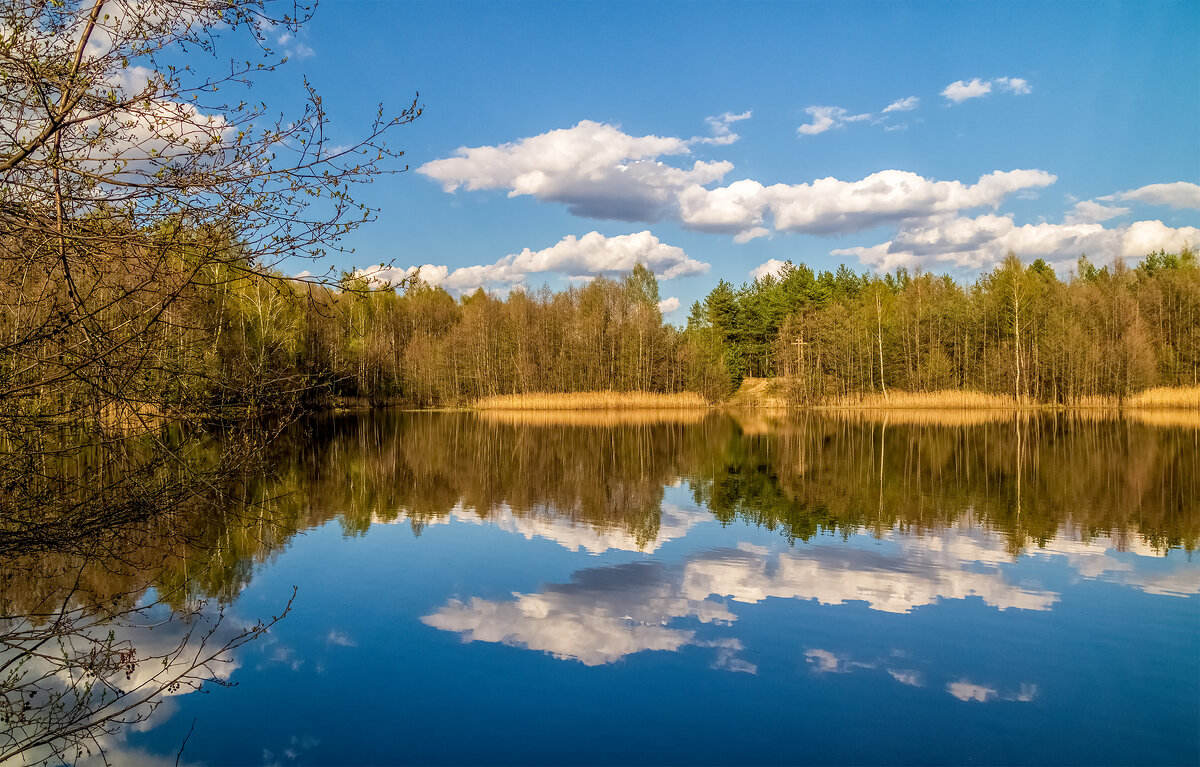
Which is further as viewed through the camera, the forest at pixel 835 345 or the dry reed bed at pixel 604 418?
the forest at pixel 835 345

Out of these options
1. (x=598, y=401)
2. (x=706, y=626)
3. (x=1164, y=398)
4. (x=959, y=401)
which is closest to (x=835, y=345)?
(x=959, y=401)

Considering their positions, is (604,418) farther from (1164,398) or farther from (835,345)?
(1164,398)

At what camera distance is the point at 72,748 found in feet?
17.3

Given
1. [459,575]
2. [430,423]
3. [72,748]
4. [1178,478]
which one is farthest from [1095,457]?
[430,423]

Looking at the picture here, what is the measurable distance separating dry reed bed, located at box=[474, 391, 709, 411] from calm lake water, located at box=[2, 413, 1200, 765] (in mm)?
35390

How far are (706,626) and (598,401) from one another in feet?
148

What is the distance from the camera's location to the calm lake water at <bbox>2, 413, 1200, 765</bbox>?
17.6 ft

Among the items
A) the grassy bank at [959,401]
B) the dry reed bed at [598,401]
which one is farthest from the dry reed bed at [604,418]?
the grassy bank at [959,401]

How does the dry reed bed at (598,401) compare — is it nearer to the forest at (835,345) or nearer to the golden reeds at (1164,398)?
the forest at (835,345)

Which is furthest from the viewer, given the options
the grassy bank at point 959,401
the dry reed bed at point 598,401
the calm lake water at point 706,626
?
the dry reed bed at point 598,401

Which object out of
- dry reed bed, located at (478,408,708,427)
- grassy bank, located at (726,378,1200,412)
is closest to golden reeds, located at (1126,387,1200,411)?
grassy bank, located at (726,378,1200,412)

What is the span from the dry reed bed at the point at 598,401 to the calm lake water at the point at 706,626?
3539cm

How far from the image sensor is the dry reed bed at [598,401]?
52469mm

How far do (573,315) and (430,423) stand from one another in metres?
19.2
